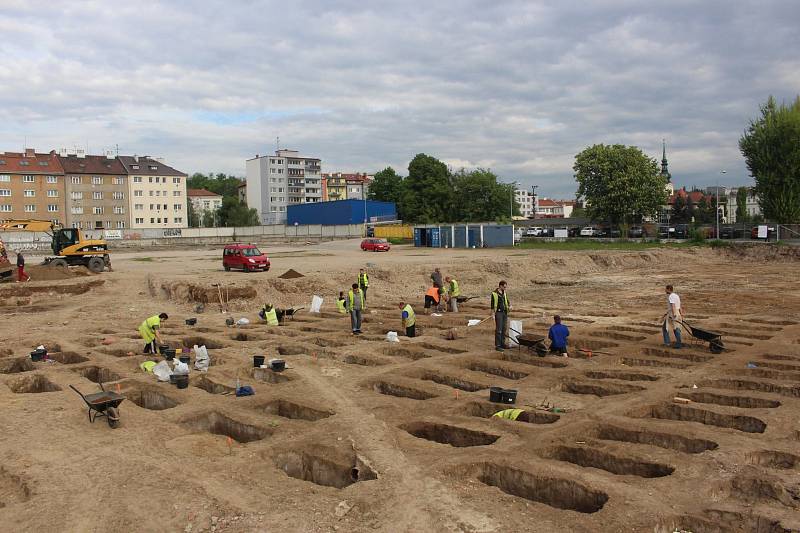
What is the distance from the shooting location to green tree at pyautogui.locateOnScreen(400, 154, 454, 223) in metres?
88.1

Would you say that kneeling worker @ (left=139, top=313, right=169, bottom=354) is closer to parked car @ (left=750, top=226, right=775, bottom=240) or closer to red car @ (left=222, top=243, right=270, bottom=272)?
red car @ (left=222, top=243, right=270, bottom=272)

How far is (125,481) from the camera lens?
7.94 meters

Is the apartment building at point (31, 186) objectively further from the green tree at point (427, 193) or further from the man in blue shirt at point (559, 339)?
the man in blue shirt at point (559, 339)

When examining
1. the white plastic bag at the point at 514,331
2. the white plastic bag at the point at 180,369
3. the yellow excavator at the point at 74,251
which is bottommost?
the white plastic bag at the point at 180,369

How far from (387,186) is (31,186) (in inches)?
2203

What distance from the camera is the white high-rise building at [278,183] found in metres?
124

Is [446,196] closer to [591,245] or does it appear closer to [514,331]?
[591,245]

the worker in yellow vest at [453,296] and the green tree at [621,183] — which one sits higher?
the green tree at [621,183]

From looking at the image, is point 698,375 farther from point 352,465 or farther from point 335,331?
point 335,331

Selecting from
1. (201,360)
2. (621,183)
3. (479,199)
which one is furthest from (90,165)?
(201,360)

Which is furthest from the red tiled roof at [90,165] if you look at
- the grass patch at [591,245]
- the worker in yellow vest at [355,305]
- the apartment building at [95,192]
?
the worker in yellow vest at [355,305]

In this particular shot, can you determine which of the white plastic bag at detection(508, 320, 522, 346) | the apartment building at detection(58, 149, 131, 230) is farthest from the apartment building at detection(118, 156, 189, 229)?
the white plastic bag at detection(508, 320, 522, 346)

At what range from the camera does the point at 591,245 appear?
56.0 meters

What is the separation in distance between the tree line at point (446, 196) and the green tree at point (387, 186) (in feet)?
62.5
